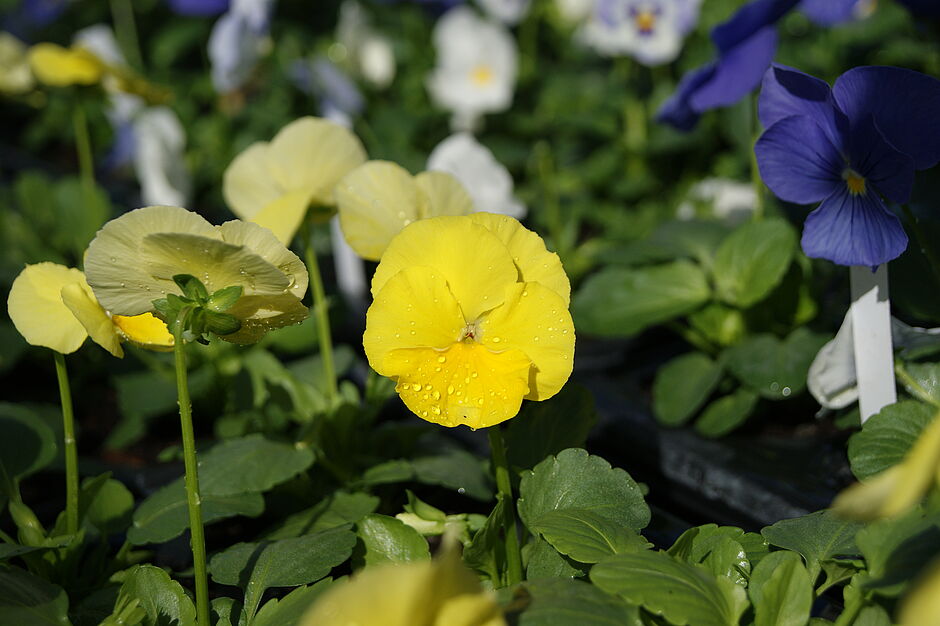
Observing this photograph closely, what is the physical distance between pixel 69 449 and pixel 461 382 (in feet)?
1.38

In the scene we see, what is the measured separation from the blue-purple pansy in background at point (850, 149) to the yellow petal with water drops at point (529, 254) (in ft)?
0.86

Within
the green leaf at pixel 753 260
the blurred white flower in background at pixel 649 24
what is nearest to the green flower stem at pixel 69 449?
the green leaf at pixel 753 260

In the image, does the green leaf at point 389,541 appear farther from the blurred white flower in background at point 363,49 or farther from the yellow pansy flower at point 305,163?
the blurred white flower in background at point 363,49

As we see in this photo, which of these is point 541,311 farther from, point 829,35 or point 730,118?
point 829,35

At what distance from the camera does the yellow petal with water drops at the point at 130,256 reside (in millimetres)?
742

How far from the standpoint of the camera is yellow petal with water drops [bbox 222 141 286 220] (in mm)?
1122

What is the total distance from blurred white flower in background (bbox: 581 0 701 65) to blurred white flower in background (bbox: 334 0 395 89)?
2.14 ft

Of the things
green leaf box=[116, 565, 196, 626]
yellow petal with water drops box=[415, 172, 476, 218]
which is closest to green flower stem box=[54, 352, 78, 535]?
green leaf box=[116, 565, 196, 626]

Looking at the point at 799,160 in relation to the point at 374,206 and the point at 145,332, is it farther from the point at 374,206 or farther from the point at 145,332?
the point at 145,332

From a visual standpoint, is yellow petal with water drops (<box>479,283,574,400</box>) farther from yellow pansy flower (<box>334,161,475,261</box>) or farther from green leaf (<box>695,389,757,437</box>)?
green leaf (<box>695,389,757,437</box>)

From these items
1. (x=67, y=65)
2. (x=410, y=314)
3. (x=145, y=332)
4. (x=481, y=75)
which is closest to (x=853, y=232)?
(x=410, y=314)

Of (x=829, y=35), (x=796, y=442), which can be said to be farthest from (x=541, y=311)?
(x=829, y=35)

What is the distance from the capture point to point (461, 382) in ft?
2.66

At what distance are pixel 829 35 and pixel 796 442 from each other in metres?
1.52
